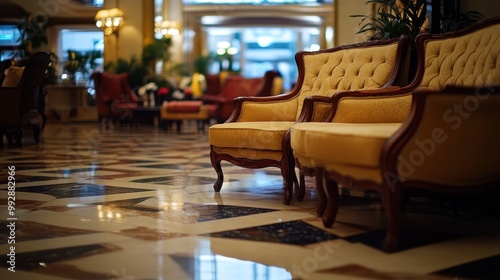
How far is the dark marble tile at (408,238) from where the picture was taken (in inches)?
101

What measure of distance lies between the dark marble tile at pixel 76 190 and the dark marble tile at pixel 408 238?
71.5 inches

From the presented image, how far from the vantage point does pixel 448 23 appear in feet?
13.0

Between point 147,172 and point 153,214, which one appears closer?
point 153,214

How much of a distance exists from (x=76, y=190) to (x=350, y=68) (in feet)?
6.24

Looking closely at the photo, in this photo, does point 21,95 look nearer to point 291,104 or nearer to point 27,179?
point 27,179

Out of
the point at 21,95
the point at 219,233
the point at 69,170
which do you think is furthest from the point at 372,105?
the point at 21,95

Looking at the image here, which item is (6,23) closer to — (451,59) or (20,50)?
(20,50)

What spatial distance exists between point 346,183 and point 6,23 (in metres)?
15.3

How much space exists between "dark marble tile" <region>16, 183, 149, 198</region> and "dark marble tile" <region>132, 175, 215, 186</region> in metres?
0.36

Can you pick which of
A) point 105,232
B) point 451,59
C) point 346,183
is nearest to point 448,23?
point 451,59

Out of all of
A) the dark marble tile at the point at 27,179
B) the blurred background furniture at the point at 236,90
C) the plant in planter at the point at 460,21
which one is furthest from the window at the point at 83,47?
the plant in planter at the point at 460,21

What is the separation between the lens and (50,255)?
7.86 ft

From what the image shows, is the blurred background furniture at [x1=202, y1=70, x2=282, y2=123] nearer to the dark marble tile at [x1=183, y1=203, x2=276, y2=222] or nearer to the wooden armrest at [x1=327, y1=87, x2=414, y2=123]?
the wooden armrest at [x1=327, y1=87, x2=414, y2=123]

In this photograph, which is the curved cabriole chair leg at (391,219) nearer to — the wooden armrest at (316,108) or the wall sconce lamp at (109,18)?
the wooden armrest at (316,108)
